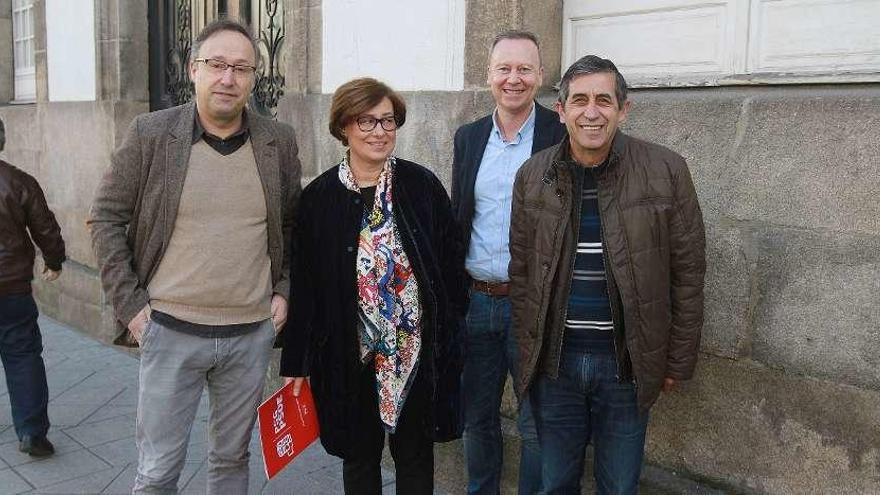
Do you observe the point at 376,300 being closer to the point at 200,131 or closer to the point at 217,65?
the point at 200,131

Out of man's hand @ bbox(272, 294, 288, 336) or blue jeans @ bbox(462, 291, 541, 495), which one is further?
blue jeans @ bbox(462, 291, 541, 495)

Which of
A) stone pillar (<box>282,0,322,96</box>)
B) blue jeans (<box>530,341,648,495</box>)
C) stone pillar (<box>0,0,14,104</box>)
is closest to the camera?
blue jeans (<box>530,341,648,495</box>)

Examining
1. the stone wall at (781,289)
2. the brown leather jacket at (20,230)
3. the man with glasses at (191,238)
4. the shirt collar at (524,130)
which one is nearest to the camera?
the stone wall at (781,289)

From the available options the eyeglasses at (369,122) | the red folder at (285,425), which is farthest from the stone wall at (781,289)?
the red folder at (285,425)

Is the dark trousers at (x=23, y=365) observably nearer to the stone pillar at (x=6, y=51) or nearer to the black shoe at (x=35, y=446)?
the black shoe at (x=35, y=446)

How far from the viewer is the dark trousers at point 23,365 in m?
4.50

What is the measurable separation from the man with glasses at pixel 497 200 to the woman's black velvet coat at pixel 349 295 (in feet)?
0.68

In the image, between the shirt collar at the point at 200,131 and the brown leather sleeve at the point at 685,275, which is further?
the shirt collar at the point at 200,131

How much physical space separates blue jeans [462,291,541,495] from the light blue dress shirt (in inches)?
5.3

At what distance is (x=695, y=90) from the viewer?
342 centimetres

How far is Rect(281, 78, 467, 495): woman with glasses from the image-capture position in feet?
9.74

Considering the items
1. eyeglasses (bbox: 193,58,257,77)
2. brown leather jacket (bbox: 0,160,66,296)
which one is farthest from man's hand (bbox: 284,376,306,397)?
brown leather jacket (bbox: 0,160,66,296)

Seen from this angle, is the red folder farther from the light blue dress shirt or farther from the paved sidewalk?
the paved sidewalk

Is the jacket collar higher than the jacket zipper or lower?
higher
